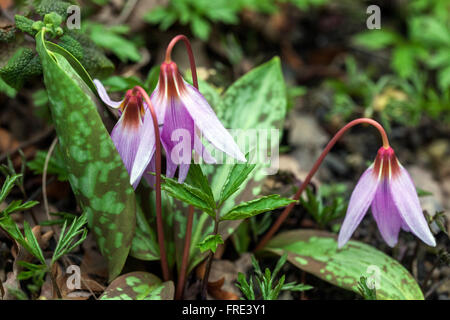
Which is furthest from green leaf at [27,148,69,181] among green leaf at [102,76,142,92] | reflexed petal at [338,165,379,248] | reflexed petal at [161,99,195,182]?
reflexed petal at [338,165,379,248]

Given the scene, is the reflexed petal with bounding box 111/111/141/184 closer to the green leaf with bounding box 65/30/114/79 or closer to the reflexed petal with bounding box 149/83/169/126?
the reflexed petal with bounding box 149/83/169/126

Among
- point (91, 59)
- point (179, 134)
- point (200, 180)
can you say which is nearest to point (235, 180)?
point (200, 180)

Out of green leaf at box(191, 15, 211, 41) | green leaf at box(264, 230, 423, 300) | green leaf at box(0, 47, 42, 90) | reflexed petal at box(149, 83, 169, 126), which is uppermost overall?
green leaf at box(191, 15, 211, 41)

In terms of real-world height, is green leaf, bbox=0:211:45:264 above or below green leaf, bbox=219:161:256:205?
below

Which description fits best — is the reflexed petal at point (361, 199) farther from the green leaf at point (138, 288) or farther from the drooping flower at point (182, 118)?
the green leaf at point (138, 288)

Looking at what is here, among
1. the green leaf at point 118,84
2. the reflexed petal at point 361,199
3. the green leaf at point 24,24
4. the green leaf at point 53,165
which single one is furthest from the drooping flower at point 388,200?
the green leaf at point 24,24

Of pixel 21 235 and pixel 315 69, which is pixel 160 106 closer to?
pixel 21 235
